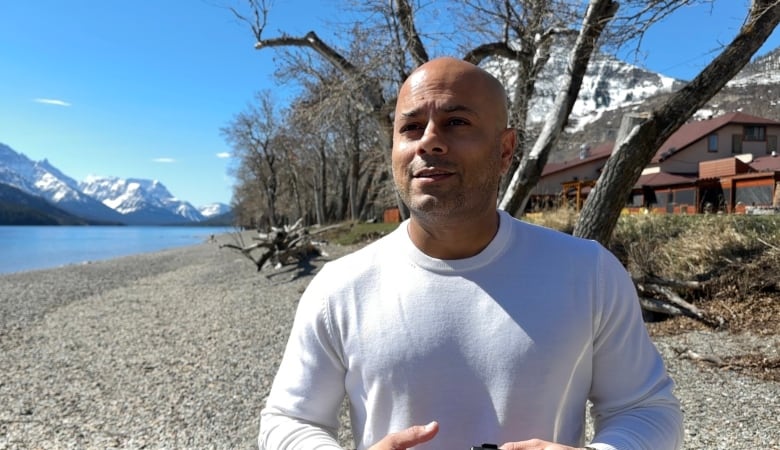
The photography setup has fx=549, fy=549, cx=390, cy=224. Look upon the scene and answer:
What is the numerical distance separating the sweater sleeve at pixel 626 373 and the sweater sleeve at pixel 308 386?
29.1 inches

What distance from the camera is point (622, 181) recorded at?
6.99 metres

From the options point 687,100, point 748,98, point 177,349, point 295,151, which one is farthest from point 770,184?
point 748,98

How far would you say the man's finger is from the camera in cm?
136

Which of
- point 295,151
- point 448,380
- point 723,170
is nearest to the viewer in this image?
point 448,380

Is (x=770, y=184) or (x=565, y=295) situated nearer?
(x=565, y=295)

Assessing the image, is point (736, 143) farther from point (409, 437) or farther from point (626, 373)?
point (409, 437)

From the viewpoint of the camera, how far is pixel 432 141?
154 cm

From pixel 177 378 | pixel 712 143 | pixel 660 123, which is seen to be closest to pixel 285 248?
pixel 177 378

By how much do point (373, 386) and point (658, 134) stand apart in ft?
21.2

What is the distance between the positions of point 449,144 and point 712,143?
42.2 m

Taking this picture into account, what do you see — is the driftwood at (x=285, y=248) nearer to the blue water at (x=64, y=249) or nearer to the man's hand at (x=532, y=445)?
the man's hand at (x=532, y=445)

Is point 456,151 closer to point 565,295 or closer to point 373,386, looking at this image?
point 565,295

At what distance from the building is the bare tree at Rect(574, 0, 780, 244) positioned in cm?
1781

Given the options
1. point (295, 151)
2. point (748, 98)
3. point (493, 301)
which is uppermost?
point (748, 98)
